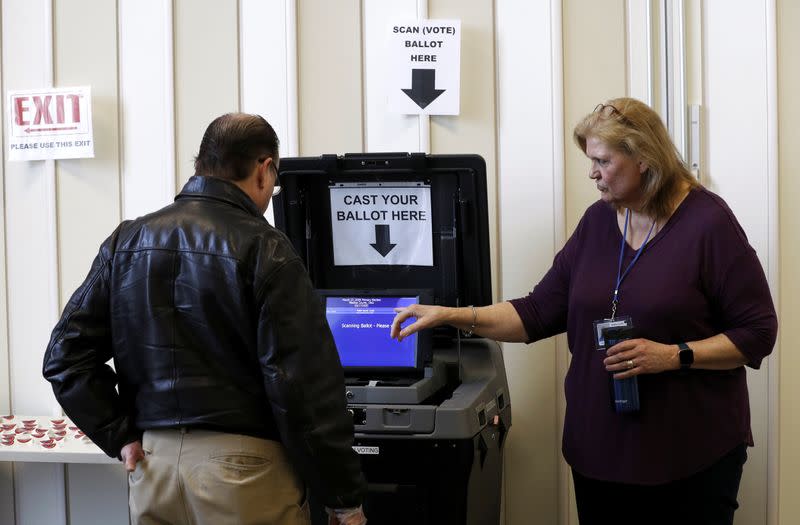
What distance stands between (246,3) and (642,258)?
1.59m

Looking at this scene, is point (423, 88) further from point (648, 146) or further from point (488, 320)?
point (648, 146)

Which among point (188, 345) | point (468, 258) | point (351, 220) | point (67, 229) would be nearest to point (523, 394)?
point (468, 258)

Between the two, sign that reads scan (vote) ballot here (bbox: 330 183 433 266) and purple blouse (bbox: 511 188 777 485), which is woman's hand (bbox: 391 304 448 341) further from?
purple blouse (bbox: 511 188 777 485)

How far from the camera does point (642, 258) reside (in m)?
2.06

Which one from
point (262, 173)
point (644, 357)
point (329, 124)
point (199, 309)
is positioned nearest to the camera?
point (199, 309)

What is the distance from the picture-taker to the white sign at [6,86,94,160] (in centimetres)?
294

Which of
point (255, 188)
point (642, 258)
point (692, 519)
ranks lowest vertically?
point (692, 519)

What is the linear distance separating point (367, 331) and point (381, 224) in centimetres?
37

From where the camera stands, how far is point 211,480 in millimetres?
1696

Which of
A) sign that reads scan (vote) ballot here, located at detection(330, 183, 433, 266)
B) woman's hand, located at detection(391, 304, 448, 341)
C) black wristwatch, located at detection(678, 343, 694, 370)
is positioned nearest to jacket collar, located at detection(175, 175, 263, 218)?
woman's hand, located at detection(391, 304, 448, 341)

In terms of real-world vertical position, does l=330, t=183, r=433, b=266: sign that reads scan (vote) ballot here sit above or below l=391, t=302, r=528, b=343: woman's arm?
above

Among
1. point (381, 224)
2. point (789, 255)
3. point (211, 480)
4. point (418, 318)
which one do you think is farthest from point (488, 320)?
point (789, 255)

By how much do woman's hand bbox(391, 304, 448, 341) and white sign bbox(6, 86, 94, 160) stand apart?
136 centimetres

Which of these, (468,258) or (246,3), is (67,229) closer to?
(246,3)
